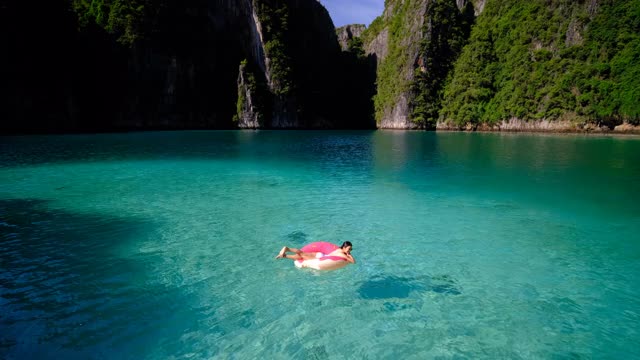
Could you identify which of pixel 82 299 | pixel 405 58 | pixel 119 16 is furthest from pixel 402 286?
pixel 405 58

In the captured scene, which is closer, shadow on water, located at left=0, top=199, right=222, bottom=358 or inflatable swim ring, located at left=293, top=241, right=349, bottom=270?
shadow on water, located at left=0, top=199, right=222, bottom=358

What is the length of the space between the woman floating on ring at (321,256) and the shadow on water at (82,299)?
212 centimetres

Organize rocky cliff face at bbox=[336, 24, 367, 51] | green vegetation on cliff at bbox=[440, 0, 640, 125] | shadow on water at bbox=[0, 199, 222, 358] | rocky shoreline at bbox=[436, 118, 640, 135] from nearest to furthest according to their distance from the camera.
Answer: shadow on water at bbox=[0, 199, 222, 358], rocky shoreline at bbox=[436, 118, 640, 135], green vegetation on cliff at bbox=[440, 0, 640, 125], rocky cliff face at bbox=[336, 24, 367, 51]

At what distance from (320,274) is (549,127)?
64.7 metres

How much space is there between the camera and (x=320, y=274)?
6.94 meters

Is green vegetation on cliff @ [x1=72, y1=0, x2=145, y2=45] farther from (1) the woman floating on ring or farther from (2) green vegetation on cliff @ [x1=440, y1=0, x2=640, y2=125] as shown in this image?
(1) the woman floating on ring

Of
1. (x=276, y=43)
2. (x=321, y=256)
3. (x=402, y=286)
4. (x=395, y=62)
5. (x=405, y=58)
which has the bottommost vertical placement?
(x=402, y=286)

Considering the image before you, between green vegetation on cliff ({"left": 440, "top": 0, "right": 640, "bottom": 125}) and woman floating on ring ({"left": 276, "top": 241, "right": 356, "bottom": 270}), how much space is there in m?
57.7

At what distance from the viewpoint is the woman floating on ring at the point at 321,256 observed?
23.2 ft

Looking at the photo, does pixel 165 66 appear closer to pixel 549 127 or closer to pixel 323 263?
pixel 549 127

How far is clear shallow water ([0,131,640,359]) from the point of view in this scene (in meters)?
4.89

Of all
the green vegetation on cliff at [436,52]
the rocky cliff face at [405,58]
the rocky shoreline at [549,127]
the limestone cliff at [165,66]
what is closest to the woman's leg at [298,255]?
the limestone cliff at [165,66]

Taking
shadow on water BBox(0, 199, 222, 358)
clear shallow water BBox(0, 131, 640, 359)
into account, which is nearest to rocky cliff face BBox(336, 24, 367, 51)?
clear shallow water BBox(0, 131, 640, 359)

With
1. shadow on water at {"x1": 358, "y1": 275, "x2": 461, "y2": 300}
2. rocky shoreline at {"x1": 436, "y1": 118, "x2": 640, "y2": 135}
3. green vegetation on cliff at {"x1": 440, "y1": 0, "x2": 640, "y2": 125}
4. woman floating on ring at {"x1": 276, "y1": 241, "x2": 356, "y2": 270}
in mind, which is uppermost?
green vegetation on cliff at {"x1": 440, "y1": 0, "x2": 640, "y2": 125}
